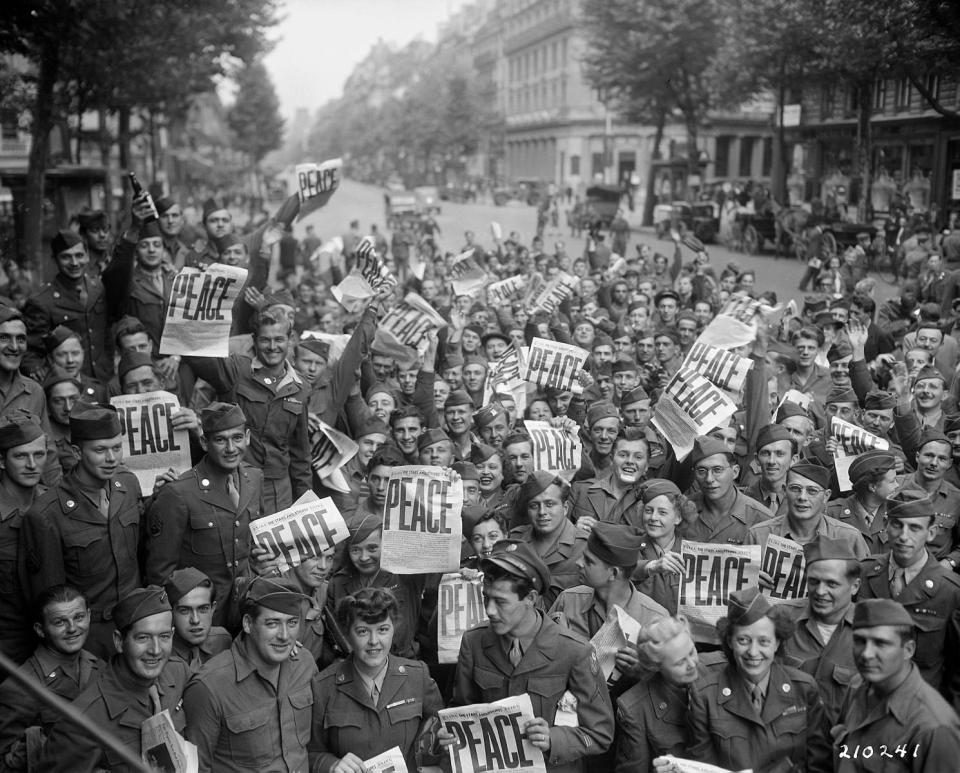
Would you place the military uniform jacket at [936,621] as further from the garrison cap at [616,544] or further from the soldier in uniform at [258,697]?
the soldier in uniform at [258,697]

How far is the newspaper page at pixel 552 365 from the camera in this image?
8250 mm

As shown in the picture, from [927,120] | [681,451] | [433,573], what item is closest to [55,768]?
[433,573]

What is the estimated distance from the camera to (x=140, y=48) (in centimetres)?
2311

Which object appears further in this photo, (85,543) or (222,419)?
(222,419)

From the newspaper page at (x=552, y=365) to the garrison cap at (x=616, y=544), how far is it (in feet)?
11.9

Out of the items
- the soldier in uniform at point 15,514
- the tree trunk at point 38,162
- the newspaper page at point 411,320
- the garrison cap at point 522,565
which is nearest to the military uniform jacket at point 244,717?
the garrison cap at point 522,565

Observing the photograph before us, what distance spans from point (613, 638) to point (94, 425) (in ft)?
9.14

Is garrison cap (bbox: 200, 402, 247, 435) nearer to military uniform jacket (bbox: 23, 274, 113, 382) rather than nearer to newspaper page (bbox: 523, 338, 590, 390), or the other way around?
military uniform jacket (bbox: 23, 274, 113, 382)

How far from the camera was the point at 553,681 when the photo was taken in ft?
13.8

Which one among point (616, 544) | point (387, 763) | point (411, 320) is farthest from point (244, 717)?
point (411, 320)

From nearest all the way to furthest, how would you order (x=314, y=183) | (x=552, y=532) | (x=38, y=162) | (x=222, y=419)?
(x=552, y=532), (x=222, y=419), (x=314, y=183), (x=38, y=162)

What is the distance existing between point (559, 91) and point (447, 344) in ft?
248

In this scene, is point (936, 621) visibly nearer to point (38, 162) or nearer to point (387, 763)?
point (387, 763)

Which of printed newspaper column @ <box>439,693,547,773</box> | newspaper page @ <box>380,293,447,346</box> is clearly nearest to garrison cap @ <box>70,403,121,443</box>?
printed newspaper column @ <box>439,693,547,773</box>
